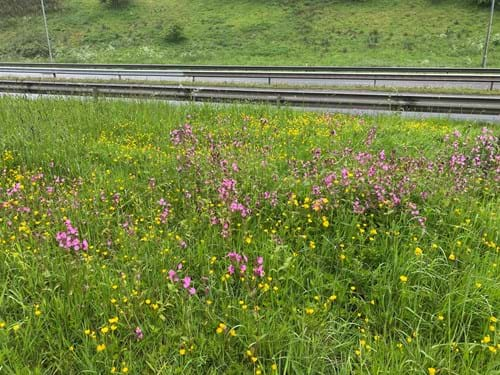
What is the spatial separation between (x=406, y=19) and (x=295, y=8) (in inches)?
505

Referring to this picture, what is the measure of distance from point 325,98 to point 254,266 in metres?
8.38

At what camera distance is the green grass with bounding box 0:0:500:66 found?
3238 centimetres

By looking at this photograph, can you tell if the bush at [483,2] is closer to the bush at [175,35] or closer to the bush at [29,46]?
the bush at [175,35]

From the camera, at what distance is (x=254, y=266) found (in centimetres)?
352

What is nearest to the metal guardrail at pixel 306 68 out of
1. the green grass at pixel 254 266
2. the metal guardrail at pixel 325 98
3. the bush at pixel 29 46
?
the bush at pixel 29 46

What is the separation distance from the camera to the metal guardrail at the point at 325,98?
1007 centimetres

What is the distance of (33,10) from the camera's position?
5466 centimetres

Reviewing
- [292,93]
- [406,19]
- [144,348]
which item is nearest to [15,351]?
[144,348]

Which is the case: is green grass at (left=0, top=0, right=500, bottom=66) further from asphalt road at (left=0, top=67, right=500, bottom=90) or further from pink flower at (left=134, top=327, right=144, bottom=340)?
pink flower at (left=134, top=327, right=144, bottom=340)

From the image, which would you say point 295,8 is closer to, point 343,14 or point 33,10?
point 343,14

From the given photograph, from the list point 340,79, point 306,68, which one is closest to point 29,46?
point 306,68

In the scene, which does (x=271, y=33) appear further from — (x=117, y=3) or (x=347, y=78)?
(x=117, y=3)

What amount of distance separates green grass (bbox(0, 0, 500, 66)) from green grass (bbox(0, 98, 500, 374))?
27.9 meters

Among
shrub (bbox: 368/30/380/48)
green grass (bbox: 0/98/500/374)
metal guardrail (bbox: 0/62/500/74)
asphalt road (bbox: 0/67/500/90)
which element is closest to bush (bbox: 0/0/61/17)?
metal guardrail (bbox: 0/62/500/74)
